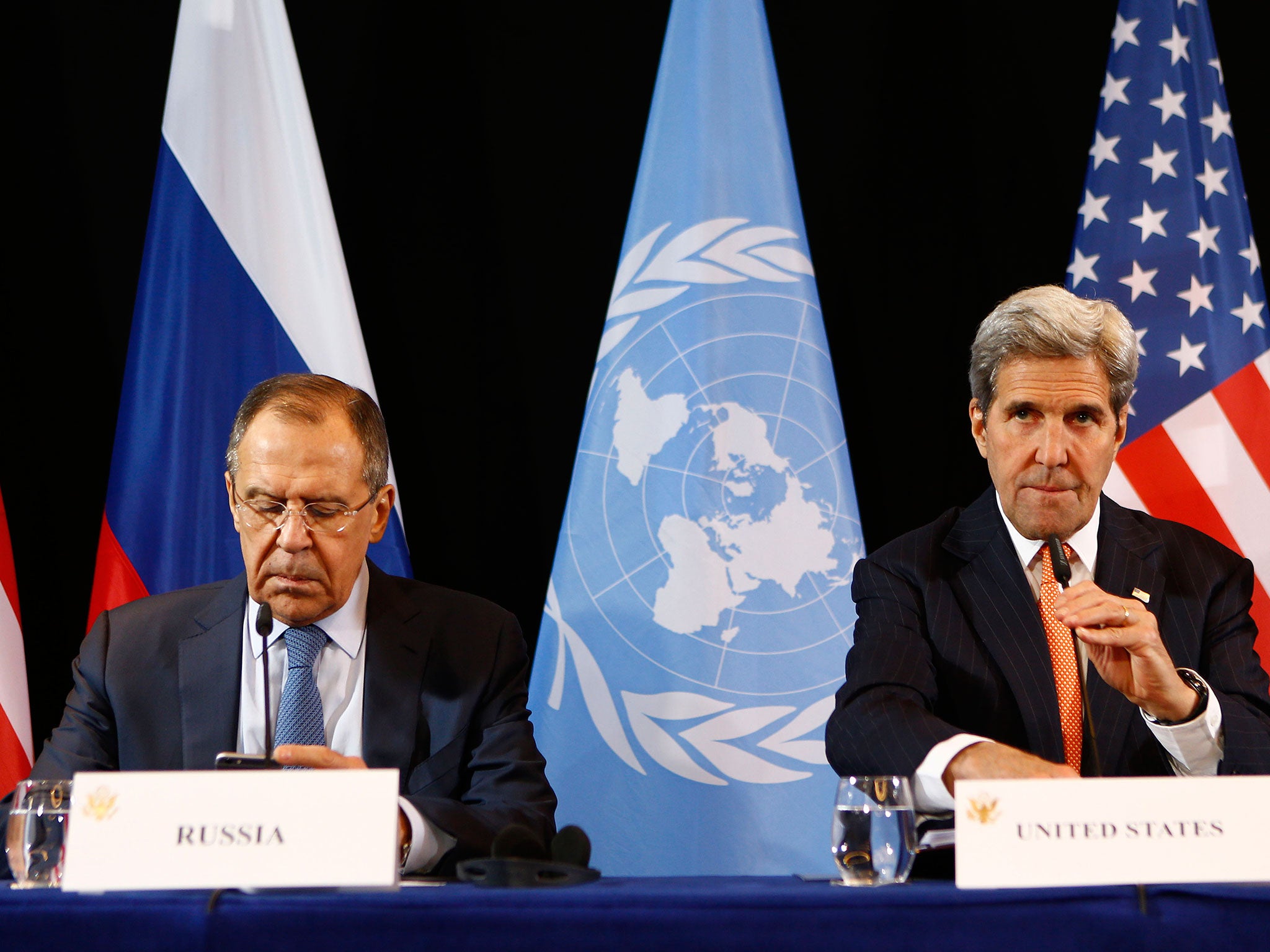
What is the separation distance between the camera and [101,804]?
1.26 m

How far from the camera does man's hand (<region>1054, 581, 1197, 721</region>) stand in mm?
1642

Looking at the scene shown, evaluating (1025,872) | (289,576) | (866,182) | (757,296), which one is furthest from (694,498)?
(1025,872)

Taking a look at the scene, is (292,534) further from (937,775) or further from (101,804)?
(937,775)

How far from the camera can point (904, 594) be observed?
83.1 inches

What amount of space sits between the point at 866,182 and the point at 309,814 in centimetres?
269

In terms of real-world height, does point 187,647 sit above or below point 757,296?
below

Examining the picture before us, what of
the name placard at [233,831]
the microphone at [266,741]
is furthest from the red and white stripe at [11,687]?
the name placard at [233,831]

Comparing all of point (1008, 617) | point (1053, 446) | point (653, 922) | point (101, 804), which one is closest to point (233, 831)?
point (101, 804)

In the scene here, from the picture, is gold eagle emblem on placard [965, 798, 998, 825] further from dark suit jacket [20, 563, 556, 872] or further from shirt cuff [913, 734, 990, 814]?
dark suit jacket [20, 563, 556, 872]

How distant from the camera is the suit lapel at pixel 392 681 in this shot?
2027 mm

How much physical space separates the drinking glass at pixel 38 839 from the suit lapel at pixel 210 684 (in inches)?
23.4

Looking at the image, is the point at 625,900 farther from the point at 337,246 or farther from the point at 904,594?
the point at 337,246

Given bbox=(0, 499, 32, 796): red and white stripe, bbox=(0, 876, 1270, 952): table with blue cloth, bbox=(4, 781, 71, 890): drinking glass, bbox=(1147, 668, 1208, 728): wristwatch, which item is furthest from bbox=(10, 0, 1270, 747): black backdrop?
bbox=(0, 876, 1270, 952): table with blue cloth

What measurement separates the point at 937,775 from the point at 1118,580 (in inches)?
25.5
